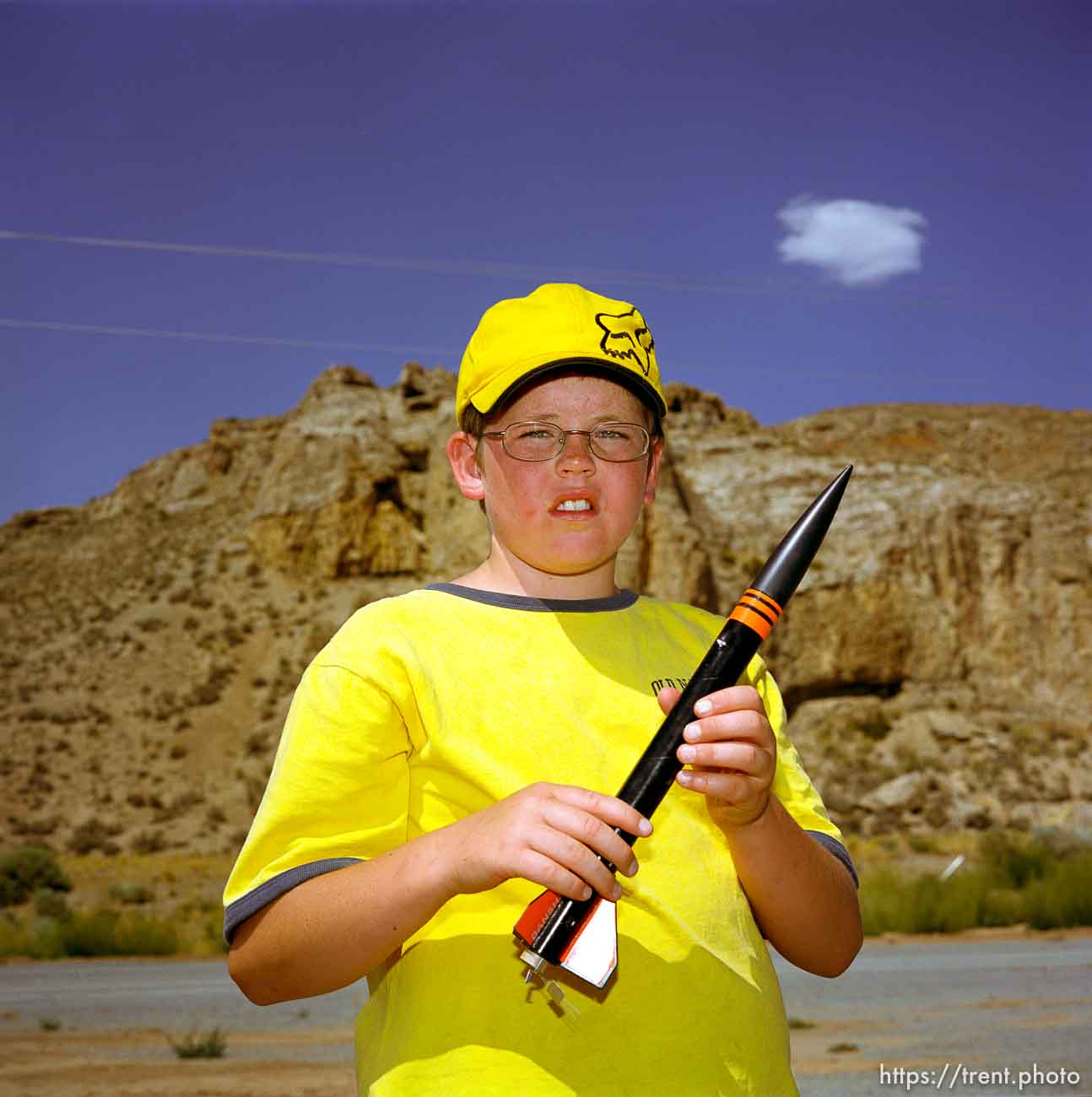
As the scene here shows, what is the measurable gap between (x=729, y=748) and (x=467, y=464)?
2.74 ft

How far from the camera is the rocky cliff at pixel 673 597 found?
99.7 ft

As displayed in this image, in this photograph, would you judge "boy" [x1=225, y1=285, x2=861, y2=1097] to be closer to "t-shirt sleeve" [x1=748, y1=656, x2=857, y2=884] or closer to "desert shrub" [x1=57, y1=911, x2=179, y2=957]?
"t-shirt sleeve" [x1=748, y1=656, x2=857, y2=884]

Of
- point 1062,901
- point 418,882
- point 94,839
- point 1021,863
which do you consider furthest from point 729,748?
point 94,839

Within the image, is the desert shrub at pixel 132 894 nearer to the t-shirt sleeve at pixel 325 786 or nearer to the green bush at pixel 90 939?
the green bush at pixel 90 939

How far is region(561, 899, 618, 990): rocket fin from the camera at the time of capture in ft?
5.13

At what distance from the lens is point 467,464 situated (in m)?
2.23

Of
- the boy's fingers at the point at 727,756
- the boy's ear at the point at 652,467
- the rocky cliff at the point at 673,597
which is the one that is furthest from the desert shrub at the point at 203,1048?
the rocky cliff at the point at 673,597

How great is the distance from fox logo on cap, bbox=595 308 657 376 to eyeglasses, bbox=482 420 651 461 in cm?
10

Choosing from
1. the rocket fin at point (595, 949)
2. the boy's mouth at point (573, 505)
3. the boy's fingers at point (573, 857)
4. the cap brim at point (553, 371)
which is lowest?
the rocket fin at point (595, 949)

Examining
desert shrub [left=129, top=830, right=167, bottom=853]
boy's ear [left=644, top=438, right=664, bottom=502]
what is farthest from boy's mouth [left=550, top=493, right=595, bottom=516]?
desert shrub [left=129, top=830, right=167, bottom=853]

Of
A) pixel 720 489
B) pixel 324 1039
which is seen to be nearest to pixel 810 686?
pixel 720 489

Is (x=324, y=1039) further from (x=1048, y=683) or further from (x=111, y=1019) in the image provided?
(x=1048, y=683)

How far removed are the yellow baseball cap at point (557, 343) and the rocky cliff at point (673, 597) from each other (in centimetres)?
2706

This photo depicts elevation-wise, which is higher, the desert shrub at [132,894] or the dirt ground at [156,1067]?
the dirt ground at [156,1067]
